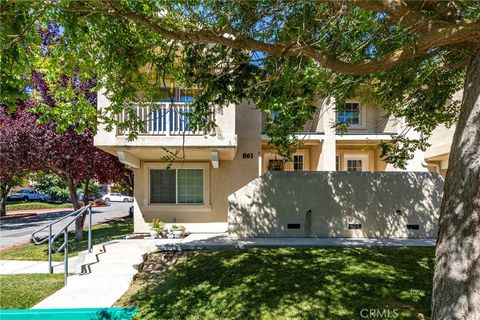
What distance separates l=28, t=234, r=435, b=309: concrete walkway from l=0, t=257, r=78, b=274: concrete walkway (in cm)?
37

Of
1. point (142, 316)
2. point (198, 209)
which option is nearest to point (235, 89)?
point (142, 316)

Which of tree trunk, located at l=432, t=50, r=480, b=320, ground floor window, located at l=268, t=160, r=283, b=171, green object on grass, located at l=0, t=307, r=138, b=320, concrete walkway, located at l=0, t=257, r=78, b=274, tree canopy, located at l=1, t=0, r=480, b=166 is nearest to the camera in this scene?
tree trunk, located at l=432, t=50, r=480, b=320

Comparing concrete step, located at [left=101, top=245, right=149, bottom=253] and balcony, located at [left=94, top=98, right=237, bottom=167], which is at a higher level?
balcony, located at [left=94, top=98, right=237, bottom=167]

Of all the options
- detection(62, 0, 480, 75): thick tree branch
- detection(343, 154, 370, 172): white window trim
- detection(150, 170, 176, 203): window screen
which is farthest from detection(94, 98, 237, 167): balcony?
detection(343, 154, 370, 172): white window trim

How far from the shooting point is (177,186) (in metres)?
11.9

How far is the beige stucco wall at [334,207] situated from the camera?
9.98 m

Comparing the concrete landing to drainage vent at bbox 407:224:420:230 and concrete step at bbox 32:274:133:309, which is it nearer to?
concrete step at bbox 32:274:133:309

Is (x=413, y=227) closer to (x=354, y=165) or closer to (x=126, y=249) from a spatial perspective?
(x=354, y=165)

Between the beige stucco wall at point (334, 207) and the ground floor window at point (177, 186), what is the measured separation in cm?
241

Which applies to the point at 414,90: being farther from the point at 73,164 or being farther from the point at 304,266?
the point at 73,164

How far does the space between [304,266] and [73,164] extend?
9.19 metres

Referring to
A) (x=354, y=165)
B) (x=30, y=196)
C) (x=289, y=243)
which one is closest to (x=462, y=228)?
(x=289, y=243)

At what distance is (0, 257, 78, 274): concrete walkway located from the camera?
26.1ft

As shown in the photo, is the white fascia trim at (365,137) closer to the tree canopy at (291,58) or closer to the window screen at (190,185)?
the tree canopy at (291,58)
